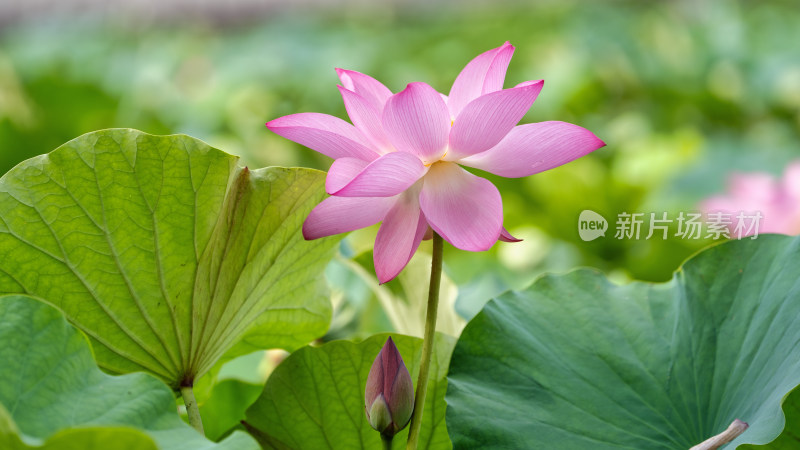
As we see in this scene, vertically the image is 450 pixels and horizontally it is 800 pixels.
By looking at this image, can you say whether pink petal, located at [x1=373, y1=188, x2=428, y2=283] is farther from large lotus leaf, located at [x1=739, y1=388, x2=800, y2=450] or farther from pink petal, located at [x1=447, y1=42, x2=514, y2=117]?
large lotus leaf, located at [x1=739, y1=388, x2=800, y2=450]

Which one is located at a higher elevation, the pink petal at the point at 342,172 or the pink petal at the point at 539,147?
the pink petal at the point at 539,147

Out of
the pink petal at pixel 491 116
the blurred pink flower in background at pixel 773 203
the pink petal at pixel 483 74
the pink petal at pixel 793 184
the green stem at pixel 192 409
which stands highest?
the pink petal at pixel 483 74

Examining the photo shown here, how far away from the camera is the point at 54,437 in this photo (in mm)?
302

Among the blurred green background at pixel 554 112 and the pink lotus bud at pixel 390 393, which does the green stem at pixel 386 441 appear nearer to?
the pink lotus bud at pixel 390 393

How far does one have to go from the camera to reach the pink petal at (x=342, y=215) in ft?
1.39

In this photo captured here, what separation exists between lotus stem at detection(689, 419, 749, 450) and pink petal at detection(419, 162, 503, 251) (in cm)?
15

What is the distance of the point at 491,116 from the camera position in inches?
15.8

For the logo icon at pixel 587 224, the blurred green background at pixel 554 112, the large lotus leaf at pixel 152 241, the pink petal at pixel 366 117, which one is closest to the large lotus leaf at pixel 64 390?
the large lotus leaf at pixel 152 241

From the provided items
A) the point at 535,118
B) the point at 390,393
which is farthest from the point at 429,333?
the point at 535,118

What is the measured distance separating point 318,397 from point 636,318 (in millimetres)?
216

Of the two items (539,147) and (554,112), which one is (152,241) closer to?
(539,147)

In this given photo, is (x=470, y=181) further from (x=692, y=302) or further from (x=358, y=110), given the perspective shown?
(x=692, y=302)

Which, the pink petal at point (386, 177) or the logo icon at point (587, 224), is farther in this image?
the logo icon at point (587, 224)

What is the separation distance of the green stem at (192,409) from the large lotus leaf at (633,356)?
0.47 feet
